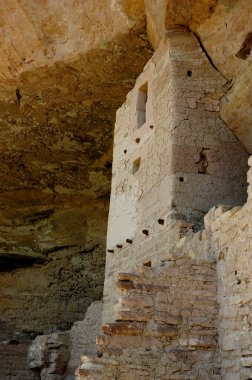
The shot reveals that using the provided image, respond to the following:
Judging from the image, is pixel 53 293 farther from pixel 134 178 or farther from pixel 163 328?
pixel 163 328

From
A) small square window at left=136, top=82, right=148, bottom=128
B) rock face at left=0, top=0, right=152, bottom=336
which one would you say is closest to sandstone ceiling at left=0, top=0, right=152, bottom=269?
rock face at left=0, top=0, right=152, bottom=336

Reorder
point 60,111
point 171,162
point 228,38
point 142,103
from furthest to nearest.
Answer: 1. point 60,111
2. point 142,103
3. point 228,38
4. point 171,162

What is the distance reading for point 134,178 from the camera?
8.67 meters

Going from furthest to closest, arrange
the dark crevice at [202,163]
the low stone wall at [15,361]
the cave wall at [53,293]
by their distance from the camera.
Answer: the cave wall at [53,293] < the low stone wall at [15,361] < the dark crevice at [202,163]

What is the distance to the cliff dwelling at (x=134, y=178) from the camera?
5594mm

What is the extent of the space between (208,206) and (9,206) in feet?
29.8

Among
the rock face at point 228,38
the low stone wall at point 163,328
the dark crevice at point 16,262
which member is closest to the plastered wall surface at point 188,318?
the low stone wall at point 163,328

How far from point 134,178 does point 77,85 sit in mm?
3252

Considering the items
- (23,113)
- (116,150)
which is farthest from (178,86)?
(23,113)

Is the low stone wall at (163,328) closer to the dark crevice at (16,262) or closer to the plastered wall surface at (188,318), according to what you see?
the plastered wall surface at (188,318)

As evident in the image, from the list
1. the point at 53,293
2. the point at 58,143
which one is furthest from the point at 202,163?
the point at 53,293

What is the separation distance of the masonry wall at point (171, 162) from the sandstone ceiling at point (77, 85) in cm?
33

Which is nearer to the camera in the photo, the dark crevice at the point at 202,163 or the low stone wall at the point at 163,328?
the low stone wall at the point at 163,328

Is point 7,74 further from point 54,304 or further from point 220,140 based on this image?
point 54,304
